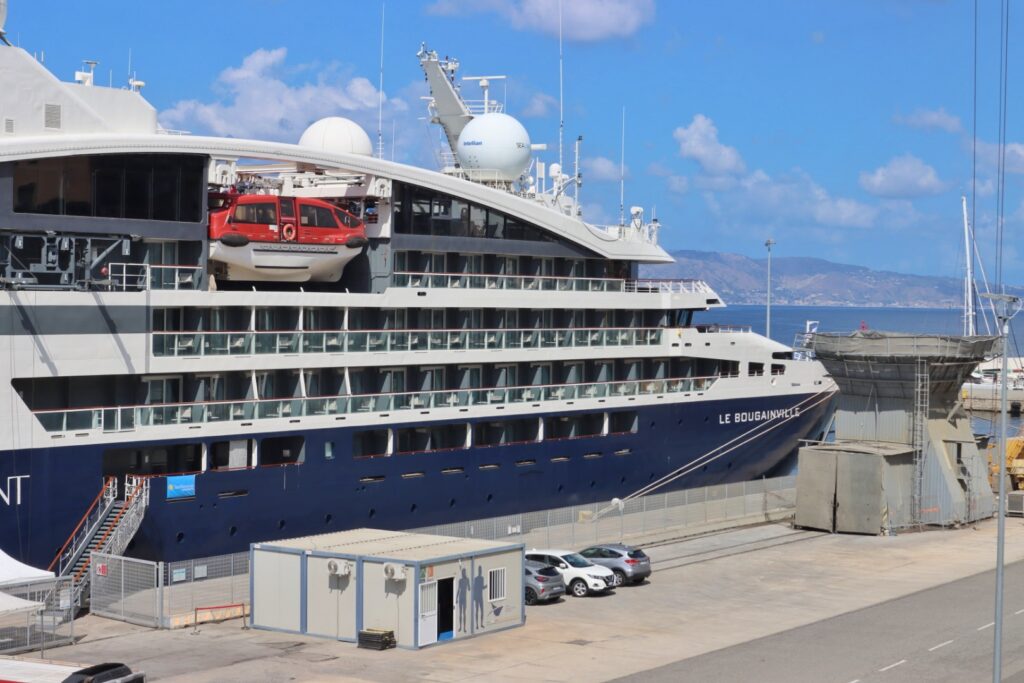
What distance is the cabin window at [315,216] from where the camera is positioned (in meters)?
38.7

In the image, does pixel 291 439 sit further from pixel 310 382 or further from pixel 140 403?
pixel 140 403

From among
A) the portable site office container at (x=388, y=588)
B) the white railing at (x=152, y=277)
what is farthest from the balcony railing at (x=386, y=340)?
the portable site office container at (x=388, y=588)

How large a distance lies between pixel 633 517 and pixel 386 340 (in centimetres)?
924

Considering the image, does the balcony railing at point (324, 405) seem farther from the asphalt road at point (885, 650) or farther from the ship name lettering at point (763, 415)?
the asphalt road at point (885, 650)

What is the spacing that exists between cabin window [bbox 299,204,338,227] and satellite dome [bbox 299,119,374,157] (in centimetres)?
635

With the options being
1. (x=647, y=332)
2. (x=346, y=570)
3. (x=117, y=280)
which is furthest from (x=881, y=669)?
(x=647, y=332)

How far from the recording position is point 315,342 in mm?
39094

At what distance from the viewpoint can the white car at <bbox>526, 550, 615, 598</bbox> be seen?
3462 cm

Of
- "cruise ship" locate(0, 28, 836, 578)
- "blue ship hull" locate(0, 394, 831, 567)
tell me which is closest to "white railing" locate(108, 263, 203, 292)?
"cruise ship" locate(0, 28, 836, 578)

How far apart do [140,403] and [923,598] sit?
1954cm

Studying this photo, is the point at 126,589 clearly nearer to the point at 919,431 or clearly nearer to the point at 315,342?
the point at 315,342

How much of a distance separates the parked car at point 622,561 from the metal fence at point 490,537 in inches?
163

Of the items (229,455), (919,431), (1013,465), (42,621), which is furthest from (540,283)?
(42,621)

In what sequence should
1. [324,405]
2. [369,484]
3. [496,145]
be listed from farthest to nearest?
1. [496,145]
2. [369,484]
3. [324,405]
